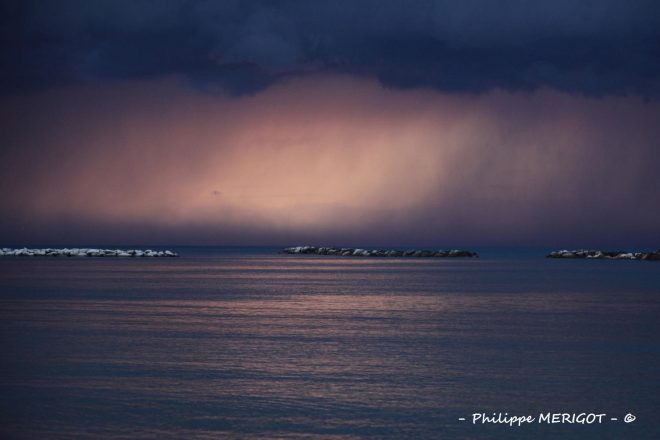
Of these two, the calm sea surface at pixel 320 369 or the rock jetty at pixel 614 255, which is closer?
the calm sea surface at pixel 320 369

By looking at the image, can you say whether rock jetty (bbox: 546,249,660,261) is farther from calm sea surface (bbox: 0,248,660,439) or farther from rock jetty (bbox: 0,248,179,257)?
calm sea surface (bbox: 0,248,660,439)

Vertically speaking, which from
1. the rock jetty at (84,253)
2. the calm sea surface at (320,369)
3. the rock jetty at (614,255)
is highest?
the rock jetty at (84,253)

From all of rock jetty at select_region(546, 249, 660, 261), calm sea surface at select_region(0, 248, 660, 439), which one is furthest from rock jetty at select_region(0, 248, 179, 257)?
calm sea surface at select_region(0, 248, 660, 439)

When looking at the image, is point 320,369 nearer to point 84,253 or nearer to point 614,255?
point 614,255

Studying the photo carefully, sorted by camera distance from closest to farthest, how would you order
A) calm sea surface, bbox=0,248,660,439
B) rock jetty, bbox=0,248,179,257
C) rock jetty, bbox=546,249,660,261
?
calm sea surface, bbox=0,248,660,439 → rock jetty, bbox=546,249,660,261 → rock jetty, bbox=0,248,179,257

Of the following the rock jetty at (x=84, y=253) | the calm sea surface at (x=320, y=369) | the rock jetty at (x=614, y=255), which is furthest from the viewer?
the rock jetty at (x=84, y=253)

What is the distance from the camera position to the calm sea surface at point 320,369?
48.1ft

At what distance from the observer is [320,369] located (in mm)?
20078

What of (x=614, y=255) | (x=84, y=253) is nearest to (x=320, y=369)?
(x=614, y=255)

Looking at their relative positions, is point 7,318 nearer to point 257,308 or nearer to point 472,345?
point 257,308

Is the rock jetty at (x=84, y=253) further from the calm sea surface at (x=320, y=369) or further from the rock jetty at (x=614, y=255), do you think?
the calm sea surface at (x=320, y=369)

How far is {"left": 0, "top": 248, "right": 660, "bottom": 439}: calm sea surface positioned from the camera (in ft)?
48.1

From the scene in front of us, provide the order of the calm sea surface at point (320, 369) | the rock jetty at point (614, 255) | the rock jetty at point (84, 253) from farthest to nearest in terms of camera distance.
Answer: the rock jetty at point (84, 253) < the rock jetty at point (614, 255) < the calm sea surface at point (320, 369)

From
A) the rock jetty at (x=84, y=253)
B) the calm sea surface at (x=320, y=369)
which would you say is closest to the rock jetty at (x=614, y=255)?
the rock jetty at (x=84, y=253)
